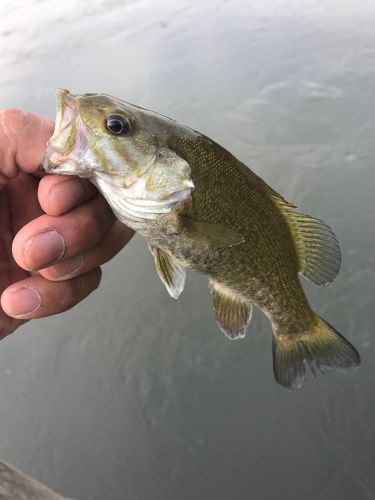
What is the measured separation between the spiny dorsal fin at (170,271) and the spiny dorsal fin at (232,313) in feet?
0.74

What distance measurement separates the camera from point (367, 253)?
3.83 meters

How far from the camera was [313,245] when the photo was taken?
73.5 inches

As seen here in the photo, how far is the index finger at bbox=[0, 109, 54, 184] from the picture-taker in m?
1.75

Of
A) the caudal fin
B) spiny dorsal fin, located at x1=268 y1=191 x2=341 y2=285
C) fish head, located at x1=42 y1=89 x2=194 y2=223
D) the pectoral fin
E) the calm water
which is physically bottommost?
the calm water

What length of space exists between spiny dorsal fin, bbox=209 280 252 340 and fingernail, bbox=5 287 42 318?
2.34 ft

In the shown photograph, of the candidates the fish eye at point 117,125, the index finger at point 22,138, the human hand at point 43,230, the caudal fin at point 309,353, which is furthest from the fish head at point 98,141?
the caudal fin at point 309,353

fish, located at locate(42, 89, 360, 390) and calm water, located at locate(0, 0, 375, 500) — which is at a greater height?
fish, located at locate(42, 89, 360, 390)

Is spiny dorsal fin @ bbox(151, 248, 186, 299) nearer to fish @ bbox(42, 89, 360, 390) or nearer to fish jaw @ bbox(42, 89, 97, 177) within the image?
fish @ bbox(42, 89, 360, 390)

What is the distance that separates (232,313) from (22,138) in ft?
3.57

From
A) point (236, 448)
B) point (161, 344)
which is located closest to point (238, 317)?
point (236, 448)

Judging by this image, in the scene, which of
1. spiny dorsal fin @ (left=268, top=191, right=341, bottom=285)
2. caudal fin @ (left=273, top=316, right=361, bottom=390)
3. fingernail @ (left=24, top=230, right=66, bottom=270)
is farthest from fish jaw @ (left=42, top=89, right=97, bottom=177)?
caudal fin @ (left=273, top=316, right=361, bottom=390)

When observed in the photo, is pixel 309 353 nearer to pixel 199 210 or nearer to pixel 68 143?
pixel 199 210

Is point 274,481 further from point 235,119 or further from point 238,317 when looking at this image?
point 235,119

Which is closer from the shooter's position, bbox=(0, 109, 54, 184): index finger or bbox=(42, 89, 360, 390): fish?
bbox=(42, 89, 360, 390): fish
